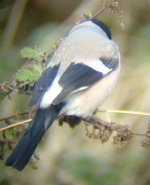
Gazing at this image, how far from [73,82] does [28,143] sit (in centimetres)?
33

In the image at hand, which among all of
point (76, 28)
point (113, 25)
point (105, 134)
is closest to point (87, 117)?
point (105, 134)

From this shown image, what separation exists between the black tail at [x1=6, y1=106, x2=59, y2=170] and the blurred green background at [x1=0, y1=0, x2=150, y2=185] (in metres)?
0.64

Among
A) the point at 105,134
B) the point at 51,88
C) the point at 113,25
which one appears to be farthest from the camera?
the point at 113,25

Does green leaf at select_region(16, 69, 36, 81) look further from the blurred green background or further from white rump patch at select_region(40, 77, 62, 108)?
the blurred green background

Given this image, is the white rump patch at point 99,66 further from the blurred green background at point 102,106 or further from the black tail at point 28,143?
the blurred green background at point 102,106

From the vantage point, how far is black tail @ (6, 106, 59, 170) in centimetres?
243

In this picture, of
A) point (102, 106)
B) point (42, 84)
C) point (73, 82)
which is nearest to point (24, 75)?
point (42, 84)

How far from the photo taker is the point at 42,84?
100 inches

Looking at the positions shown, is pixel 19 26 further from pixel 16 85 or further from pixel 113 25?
pixel 16 85

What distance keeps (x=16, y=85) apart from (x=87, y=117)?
15.6 inches

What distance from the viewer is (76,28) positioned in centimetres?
304

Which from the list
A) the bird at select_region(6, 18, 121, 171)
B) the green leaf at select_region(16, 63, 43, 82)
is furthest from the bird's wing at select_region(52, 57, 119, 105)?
the green leaf at select_region(16, 63, 43, 82)

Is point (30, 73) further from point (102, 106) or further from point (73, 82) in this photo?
point (102, 106)

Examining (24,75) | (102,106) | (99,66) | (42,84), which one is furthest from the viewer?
(102,106)
